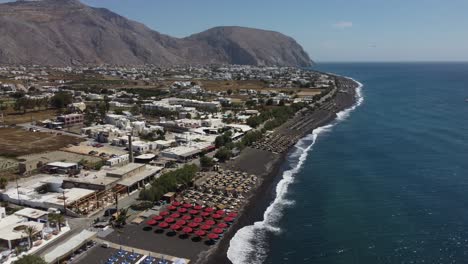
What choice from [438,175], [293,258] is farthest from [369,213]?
[438,175]

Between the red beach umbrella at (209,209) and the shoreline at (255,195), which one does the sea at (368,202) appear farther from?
the red beach umbrella at (209,209)

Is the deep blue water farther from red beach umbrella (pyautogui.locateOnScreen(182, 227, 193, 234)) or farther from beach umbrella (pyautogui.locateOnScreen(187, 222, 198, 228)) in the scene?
red beach umbrella (pyautogui.locateOnScreen(182, 227, 193, 234))

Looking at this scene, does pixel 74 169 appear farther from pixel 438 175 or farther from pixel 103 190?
pixel 438 175

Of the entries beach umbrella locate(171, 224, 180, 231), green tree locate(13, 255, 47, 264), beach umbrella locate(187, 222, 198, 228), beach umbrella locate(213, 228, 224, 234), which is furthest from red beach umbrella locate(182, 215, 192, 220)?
green tree locate(13, 255, 47, 264)

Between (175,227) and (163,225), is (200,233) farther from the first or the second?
(163,225)

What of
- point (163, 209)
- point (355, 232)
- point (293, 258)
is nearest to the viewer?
point (293, 258)

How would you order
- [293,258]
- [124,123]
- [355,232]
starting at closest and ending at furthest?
[293,258], [355,232], [124,123]
